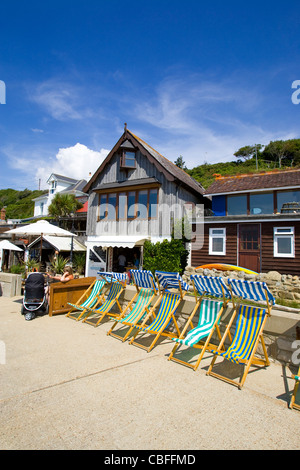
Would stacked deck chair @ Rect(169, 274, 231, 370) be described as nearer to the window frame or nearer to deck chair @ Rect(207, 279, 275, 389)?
deck chair @ Rect(207, 279, 275, 389)

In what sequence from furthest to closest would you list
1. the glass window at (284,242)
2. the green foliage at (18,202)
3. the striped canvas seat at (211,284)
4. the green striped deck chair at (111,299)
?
1. the green foliage at (18,202)
2. the glass window at (284,242)
3. the green striped deck chair at (111,299)
4. the striped canvas seat at (211,284)

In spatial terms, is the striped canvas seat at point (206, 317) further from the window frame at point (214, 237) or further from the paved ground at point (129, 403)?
the window frame at point (214, 237)

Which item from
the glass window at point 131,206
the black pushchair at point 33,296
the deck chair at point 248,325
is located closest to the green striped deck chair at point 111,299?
the black pushchair at point 33,296

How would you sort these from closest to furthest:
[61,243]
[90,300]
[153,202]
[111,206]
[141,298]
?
[141,298] → [90,300] → [153,202] → [111,206] → [61,243]

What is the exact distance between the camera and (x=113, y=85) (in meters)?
11.6

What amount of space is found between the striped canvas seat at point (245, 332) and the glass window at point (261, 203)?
47.5 ft

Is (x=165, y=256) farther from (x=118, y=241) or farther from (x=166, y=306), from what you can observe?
(x=166, y=306)

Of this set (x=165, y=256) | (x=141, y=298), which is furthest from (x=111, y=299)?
(x=165, y=256)

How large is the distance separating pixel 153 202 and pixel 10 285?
975 centimetres

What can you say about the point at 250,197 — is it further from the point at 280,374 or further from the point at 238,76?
the point at 280,374

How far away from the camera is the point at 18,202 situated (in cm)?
7144

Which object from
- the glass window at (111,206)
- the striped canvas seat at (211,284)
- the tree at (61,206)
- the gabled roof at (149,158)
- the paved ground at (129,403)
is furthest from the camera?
the tree at (61,206)

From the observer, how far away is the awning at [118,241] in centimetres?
1727
